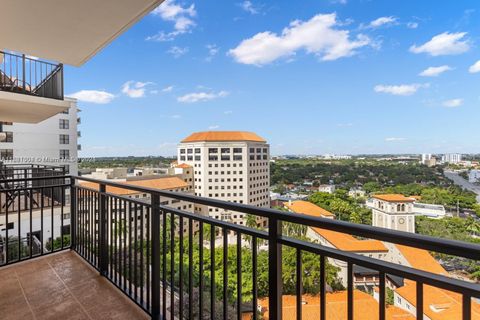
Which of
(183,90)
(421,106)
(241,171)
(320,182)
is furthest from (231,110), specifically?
(421,106)

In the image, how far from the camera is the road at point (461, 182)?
28531 millimetres

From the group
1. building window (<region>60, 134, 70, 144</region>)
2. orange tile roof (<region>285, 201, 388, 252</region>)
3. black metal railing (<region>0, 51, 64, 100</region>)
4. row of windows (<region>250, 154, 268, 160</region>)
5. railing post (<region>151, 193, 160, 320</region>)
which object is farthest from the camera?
row of windows (<region>250, 154, 268, 160</region>)

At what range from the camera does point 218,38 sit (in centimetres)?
4856

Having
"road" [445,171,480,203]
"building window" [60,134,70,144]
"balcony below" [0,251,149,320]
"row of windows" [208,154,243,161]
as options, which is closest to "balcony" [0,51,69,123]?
"balcony below" [0,251,149,320]

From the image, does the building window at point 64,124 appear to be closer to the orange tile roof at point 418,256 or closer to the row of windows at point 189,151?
the row of windows at point 189,151

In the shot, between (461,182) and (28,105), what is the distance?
38617 mm

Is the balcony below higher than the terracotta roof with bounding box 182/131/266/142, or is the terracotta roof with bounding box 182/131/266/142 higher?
the terracotta roof with bounding box 182/131/266/142

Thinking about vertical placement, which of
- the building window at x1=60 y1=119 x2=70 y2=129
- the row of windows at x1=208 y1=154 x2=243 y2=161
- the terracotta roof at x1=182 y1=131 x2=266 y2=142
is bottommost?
the row of windows at x1=208 y1=154 x2=243 y2=161

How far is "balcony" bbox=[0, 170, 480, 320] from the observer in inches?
33.2

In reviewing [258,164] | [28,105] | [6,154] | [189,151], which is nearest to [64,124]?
[6,154]

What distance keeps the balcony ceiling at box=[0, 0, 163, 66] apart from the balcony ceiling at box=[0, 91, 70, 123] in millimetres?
1834

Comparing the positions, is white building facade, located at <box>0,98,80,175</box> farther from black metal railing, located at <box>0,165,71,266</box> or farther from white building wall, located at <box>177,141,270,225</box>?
white building wall, located at <box>177,141,270,225</box>

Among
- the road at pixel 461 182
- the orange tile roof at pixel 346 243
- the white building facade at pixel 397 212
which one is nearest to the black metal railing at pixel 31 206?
the orange tile roof at pixel 346 243

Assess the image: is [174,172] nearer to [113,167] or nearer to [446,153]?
[113,167]
